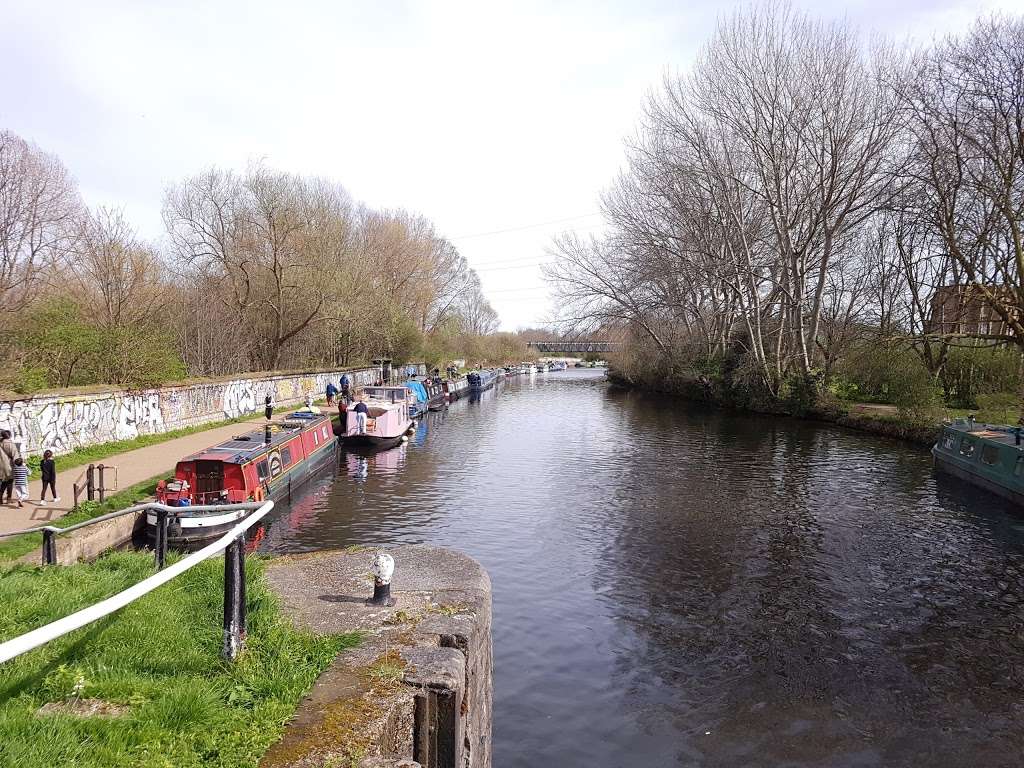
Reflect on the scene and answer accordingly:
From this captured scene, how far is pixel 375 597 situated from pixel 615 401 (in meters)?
39.8

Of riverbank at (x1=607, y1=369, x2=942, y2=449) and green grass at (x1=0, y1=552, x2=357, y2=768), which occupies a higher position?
green grass at (x1=0, y1=552, x2=357, y2=768)

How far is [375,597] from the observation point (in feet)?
19.8

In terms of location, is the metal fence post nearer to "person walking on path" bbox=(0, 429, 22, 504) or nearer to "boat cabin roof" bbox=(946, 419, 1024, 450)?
"person walking on path" bbox=(0, 429, 22, 504)

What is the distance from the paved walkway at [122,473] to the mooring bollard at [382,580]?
248 inches

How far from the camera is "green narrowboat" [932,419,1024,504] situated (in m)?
16.0

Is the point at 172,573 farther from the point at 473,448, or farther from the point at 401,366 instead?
the point at 401,366

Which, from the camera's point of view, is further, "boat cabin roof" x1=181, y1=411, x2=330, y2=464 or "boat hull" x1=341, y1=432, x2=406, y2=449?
"boat hull" x1=341, y1=432, x2=406, y2=449

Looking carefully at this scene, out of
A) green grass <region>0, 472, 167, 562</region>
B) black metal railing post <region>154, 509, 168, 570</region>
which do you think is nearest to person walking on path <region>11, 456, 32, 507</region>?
green grass <region>0, 472, 167, 562</region>

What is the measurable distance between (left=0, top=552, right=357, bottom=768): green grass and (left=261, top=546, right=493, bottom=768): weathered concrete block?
0.20 m

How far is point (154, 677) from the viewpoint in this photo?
389cm

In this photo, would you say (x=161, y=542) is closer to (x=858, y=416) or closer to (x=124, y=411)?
(x=124, y=411)

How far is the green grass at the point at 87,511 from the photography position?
8994mm

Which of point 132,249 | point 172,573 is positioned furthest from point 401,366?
point 172,573

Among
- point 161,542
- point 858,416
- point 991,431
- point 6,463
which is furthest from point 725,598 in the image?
point 858,416
